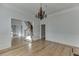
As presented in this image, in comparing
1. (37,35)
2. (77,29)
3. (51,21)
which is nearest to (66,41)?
(77,29)

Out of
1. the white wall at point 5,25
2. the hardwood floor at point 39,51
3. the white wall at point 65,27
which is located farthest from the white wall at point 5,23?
the white wall at point 65,27

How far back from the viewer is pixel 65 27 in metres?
6.07

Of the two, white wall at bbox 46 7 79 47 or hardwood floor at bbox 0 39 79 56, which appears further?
white wall at bbox 46 7 79 47

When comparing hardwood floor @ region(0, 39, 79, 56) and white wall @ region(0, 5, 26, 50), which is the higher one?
white wall @ region(0, 5, 26, 50)

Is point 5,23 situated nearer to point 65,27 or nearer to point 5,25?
point 5,25

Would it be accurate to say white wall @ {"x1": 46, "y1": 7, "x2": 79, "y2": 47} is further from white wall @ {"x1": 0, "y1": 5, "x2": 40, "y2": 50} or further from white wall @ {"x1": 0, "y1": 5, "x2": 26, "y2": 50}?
white wall @ {"x1": 0, "y1": 5, "x2": 26, "y2": 50}

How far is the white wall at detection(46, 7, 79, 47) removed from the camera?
209 inches

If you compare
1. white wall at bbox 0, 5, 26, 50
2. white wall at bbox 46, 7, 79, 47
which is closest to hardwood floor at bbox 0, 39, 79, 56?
white wall at bbox 0, 5, 26, 50

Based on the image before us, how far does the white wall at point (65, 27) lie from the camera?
532 centimetres

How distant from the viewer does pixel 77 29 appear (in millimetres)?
5191

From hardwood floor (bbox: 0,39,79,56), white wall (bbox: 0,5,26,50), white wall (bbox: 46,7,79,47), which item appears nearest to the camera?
hardwood floor (bbox: 0,39,79,56)

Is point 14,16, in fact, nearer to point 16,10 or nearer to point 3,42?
point 16,10

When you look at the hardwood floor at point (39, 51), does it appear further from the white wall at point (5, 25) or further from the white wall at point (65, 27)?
the white wall at point (65, 27)

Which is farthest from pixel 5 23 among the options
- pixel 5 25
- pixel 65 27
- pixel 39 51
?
pixel 65 27
